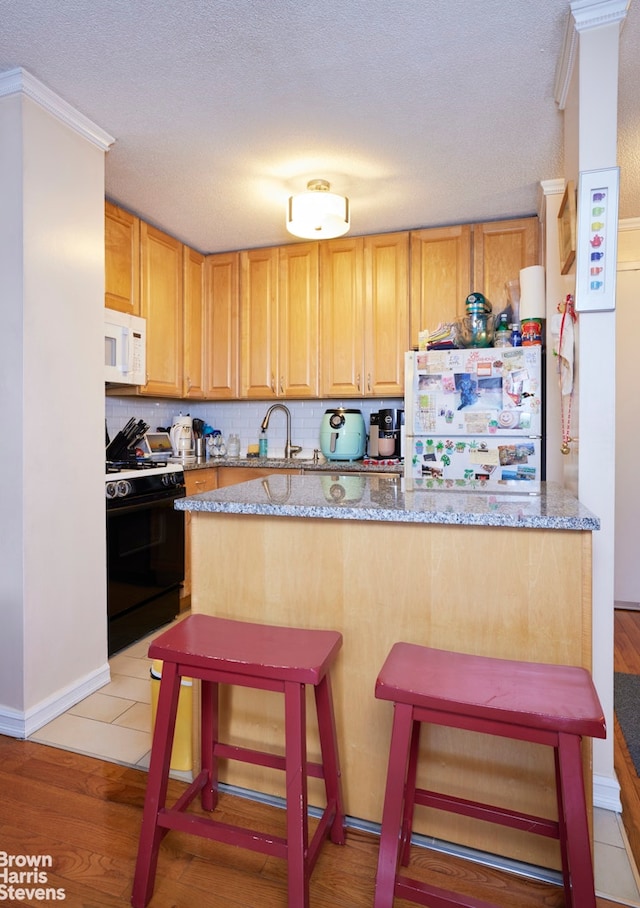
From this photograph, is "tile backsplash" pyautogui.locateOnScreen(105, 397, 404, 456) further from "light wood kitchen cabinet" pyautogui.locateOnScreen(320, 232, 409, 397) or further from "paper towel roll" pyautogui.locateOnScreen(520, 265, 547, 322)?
"paper towel roll" pyautogui.locateOnScreen(520, 265, 547, 322)

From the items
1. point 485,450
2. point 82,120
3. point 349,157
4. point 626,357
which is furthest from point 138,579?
point 626,357

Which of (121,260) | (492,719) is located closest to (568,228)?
(492,719)

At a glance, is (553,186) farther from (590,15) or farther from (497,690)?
(497,690)

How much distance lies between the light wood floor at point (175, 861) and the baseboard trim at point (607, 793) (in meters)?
0.37

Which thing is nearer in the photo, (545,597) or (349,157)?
(545,597)

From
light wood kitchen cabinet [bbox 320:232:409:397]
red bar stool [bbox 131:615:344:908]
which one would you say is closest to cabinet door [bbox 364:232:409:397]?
light wood kitchen cabinet [bbox 320:232:409:397]

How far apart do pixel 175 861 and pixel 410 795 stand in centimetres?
63

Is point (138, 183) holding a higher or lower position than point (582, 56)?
higher

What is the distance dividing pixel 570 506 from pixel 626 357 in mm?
2452

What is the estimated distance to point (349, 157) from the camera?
A: 255cm

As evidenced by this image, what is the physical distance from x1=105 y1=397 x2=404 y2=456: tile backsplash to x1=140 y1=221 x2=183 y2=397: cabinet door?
13.1 inches

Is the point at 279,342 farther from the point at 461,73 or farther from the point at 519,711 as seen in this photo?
the point at 519,711

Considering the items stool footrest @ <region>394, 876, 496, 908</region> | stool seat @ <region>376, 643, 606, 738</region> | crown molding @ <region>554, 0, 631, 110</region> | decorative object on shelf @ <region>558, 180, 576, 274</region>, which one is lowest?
stool footrest @ <region>394, 876, 496, 908</region>

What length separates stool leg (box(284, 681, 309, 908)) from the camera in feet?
3.61
